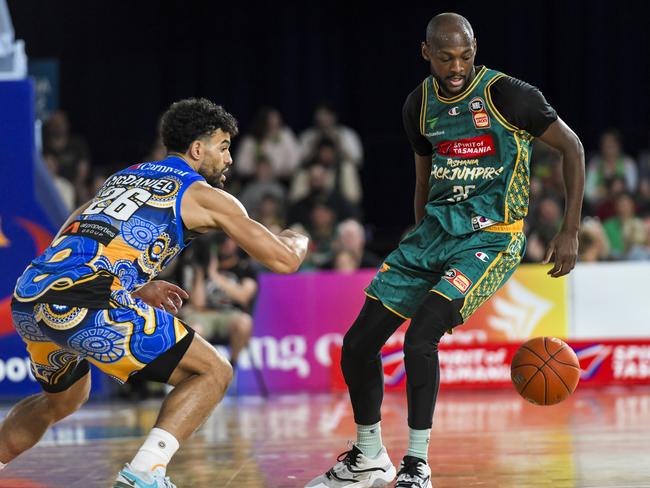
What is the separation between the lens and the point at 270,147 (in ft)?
43.0

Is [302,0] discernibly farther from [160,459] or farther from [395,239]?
[160,459]

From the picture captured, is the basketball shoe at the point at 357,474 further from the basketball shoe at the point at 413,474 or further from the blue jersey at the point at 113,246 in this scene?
the blue jersey at the point at 113,246

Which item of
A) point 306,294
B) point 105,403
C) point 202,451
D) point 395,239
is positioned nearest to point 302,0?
point 395,239

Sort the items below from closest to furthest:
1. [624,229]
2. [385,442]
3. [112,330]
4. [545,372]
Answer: [112,330]
[545,372]
[385,442]
[624,229]

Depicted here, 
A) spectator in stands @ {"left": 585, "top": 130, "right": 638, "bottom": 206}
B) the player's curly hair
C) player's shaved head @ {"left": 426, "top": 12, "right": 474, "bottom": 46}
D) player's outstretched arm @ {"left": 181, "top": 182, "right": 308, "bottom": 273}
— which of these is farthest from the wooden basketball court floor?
spectator in stands @ {"left": 585, "top": 130, "right": 638, "bottom": 206}

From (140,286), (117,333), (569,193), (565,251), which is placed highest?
(569,193)

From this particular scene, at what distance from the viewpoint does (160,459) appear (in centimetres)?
457

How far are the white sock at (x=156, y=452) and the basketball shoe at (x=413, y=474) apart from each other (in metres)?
1.12

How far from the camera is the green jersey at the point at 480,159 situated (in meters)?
5.30

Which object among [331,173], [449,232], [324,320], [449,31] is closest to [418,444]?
[449,232]

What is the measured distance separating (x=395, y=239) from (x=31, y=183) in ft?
17.1

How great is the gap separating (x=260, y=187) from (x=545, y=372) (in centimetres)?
718

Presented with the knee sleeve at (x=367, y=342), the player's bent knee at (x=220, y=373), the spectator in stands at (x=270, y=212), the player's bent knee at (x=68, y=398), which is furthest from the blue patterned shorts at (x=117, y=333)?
the spectator in stands at (x=270, y=212)

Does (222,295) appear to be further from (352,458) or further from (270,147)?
(352,458)
